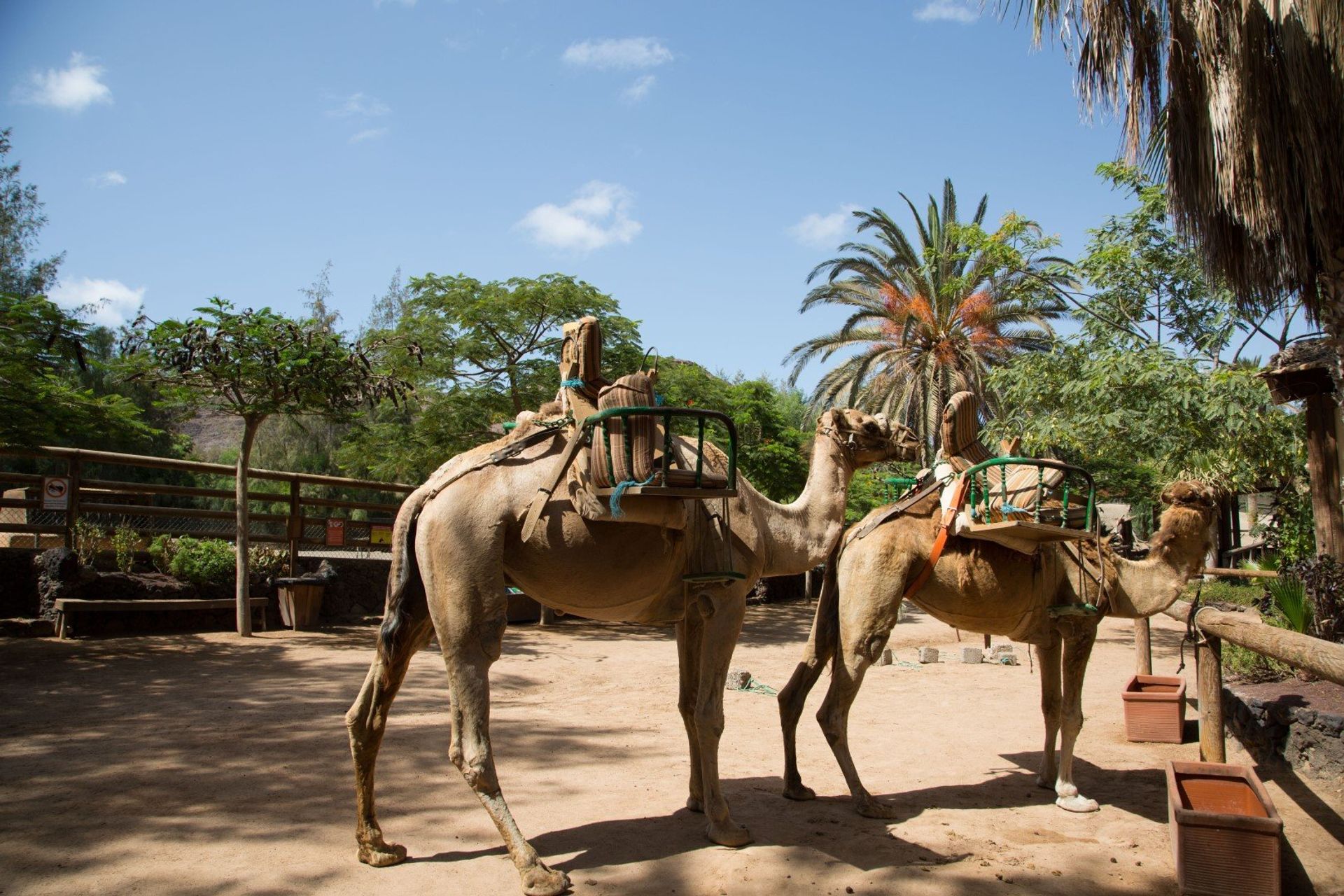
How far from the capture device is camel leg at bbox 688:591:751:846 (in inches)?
185

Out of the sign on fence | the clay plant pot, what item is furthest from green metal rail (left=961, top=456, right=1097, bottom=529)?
the sign on fence

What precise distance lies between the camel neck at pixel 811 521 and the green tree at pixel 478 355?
1073 cm

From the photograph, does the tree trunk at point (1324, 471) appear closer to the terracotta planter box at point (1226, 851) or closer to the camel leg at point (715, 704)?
the terracotta planter box at point (1226, 851)

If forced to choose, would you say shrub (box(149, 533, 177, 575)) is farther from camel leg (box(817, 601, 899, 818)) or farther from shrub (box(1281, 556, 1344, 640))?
shrub (box(1281, 556, 1344, 640))

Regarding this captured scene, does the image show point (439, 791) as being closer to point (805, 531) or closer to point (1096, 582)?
point (805, 531)

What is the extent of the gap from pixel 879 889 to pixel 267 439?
36210mm

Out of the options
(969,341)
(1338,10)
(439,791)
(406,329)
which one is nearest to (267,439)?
(406,329)

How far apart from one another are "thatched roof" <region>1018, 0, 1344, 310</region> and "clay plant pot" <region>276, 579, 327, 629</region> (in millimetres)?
12717

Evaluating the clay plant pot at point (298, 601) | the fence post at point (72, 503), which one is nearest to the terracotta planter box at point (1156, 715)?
the clay plant pot at point (298, 601)

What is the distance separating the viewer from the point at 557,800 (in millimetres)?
5590

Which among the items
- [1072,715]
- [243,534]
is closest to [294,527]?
[243,534]

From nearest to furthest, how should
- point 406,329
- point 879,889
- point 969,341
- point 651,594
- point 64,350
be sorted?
point 879,889 → point 651,594 → point 64,350 → point 406,329 → point 969,341

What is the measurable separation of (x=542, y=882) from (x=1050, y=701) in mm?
3832

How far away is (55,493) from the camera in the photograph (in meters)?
12.1
